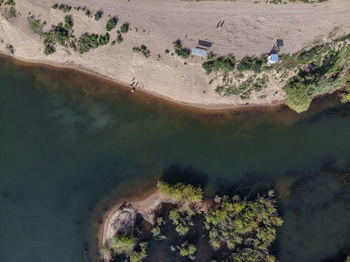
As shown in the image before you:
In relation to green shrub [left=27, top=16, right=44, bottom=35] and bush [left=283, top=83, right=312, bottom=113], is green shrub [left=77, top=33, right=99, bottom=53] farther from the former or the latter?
bush [left=283, top=83, right=312, bottom=113]

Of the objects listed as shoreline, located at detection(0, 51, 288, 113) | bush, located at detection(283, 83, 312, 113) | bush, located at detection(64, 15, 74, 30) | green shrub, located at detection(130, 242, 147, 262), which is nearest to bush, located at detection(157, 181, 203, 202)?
green shrub, located at detection(130, 242, 147, 262)

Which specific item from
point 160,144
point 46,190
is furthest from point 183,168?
point 46,190

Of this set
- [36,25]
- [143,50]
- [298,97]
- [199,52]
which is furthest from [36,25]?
[298,97]

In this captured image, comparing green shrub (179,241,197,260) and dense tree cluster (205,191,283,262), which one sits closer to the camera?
dense tree cluster (205,191,283,262)

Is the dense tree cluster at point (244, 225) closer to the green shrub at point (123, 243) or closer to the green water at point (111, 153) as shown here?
the green water at point (111, 153)

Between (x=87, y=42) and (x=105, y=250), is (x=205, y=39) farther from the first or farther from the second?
(x=105, y=250)

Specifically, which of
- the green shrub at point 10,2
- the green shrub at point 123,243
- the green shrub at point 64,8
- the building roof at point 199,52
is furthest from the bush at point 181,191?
the green shrub at point 10,2

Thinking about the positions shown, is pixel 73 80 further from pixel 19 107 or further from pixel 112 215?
pixel 112 215
